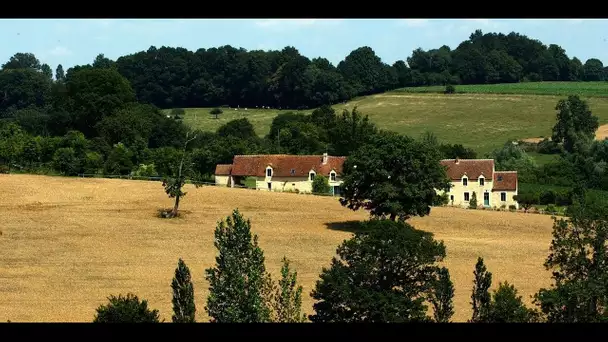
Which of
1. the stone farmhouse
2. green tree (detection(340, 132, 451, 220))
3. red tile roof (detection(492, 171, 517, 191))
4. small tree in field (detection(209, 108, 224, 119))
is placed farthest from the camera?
small tree in field (detection(209, 108, 224, 119))

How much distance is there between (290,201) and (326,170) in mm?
7526

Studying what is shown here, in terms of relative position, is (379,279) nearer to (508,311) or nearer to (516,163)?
(508,311)

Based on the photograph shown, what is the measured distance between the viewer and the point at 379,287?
17.7 meters

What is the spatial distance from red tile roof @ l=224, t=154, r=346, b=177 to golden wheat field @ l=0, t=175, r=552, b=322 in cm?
433

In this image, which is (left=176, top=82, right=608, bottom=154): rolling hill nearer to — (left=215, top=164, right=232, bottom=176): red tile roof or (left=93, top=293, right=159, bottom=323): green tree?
(left=215, top=164, right=232, bottom=176): red tile roof

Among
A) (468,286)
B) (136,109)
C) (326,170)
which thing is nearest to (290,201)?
(326,170)

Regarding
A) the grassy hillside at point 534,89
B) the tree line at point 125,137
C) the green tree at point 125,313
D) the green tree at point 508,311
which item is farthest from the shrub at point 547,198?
the grassy hillside at point 534,89

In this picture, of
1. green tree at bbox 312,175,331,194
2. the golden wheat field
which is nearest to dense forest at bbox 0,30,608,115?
green tree at bbox 312,175,331,194

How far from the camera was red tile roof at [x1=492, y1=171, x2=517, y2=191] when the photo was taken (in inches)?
2231

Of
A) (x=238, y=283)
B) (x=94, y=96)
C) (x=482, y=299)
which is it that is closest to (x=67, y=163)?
(x=94, y=96)

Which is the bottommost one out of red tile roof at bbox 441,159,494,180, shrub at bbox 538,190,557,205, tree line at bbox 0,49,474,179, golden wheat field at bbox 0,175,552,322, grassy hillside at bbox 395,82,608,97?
golden wheat field at bbox 0,175,552,322

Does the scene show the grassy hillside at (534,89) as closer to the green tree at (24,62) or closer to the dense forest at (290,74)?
the dense forest at (290,74)
